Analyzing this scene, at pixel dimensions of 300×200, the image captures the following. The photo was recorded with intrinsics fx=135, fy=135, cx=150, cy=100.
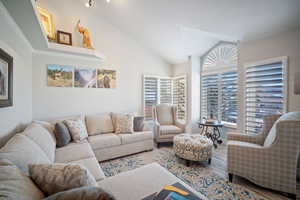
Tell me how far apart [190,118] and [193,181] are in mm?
2161

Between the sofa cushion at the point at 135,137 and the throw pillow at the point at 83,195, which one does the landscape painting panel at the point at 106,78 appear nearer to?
the sofa cushion at the point at 135,137

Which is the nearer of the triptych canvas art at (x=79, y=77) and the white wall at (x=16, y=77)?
the white wall at (x=16, y=77)

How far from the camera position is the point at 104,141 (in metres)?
2.67

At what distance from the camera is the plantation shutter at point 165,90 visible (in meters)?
4.58

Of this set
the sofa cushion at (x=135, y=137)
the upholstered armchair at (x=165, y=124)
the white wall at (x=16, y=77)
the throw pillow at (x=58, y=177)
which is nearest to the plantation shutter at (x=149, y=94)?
the upholstered armchair at (x=165, y=124)

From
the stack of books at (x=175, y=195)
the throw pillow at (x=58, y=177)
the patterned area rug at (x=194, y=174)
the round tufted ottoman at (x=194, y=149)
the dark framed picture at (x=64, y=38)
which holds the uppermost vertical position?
the dark framed picture at (x=64, y=38)

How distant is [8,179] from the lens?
2.55 feet

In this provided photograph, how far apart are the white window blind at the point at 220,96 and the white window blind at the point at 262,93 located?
49 centimetres

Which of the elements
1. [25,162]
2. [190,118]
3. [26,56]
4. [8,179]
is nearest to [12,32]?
[26,56]

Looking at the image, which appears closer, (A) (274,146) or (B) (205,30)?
(A) (274,146)

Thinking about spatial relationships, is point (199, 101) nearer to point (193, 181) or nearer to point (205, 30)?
point (205, 30)

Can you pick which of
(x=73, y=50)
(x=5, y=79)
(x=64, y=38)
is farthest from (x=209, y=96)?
(x=5, y=79)

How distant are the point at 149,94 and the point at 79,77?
2029 mm

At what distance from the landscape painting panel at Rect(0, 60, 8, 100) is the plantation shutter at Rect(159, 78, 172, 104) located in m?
3.58
